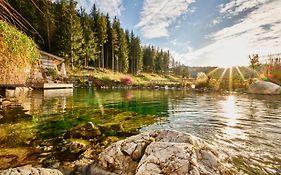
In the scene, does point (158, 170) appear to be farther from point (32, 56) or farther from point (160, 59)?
point (160, 59)

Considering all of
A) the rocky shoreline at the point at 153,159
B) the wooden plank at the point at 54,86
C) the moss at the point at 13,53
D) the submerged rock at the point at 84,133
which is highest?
the moss at the point at 13,53

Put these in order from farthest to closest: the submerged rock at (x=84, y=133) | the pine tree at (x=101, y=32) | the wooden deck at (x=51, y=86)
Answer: the pine tree at (x=101, y=32) → the wooden deck at (x=51, y=86) → the submerged rock at (x=84, y=133)

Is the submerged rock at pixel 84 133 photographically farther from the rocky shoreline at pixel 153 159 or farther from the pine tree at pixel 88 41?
the pine tree at pixel 88 41

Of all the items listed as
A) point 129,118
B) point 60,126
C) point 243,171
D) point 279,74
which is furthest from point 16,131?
point 279,74

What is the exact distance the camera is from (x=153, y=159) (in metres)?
4.92

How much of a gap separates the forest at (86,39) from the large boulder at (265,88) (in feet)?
117

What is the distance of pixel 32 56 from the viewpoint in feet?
29.7

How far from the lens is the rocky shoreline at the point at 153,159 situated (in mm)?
4625

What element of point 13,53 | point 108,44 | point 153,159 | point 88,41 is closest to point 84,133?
point 13,53

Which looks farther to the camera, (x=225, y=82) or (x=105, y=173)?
(x=225, y=82)

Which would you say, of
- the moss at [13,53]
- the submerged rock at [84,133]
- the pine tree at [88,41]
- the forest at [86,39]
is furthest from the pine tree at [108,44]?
the moss at [13,53]

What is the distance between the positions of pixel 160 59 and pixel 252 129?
339 ft

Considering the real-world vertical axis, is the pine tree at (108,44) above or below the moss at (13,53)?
above

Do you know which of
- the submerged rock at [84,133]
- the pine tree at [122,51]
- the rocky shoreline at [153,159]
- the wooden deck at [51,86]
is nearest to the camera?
the rocky shoreline at [153,159]
